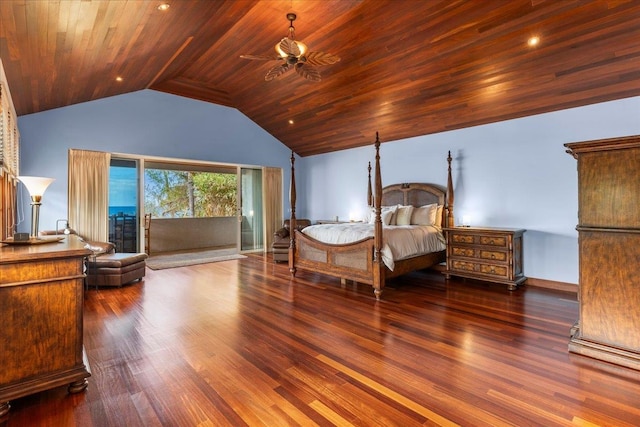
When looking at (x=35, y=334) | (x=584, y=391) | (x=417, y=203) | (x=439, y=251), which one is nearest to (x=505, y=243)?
(x=439, y=251)

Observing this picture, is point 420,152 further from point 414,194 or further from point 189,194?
point 189,194

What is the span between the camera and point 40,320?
1946 mm

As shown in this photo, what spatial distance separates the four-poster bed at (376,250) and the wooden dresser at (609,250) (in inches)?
83.3

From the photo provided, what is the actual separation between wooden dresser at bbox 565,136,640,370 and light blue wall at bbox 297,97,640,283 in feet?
7.46

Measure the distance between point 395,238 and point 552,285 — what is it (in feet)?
7.86

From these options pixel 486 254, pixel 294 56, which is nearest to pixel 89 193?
pixel 294 56

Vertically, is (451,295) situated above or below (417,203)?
below

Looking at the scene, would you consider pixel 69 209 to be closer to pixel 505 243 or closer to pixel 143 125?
pixel 143 125

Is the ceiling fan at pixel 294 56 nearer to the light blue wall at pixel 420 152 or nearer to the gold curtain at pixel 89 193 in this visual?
the light blue wall at pixel 420 152

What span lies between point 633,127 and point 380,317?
13.2 feet

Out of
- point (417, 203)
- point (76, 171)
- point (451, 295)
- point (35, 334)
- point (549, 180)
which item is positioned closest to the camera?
point (35, 334)

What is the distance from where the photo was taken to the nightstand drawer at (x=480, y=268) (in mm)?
4486

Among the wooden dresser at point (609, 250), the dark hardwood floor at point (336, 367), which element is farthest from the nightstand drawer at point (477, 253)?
the wooden dresser at point (609, 250)

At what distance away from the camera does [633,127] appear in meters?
3.93
